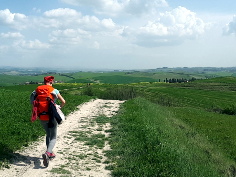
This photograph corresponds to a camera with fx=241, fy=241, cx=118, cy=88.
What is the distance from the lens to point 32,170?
8.04m

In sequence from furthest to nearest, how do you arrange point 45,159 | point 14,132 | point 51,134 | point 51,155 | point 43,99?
point 14,132, point 51,134, point 51,155, point 43,99, point 45,159

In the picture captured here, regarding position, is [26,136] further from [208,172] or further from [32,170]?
[208,172]

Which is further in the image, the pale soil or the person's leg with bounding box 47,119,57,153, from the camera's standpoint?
the person's leg with bounding box 47,119,57,153

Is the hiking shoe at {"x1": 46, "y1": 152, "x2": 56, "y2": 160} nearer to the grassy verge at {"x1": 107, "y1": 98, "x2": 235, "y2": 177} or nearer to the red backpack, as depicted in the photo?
the red backpack

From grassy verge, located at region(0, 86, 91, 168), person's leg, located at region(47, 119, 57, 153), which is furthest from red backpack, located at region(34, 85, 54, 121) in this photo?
grassy verge, located at region(0, 86, 91, 168)

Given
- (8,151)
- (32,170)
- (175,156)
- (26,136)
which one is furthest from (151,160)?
(26,136)

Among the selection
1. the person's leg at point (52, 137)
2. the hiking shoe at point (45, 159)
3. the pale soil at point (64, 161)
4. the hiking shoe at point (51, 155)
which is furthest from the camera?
→ the person's leg at point (52, 137)

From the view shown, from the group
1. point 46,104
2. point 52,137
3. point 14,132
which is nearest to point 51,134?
point 52,137

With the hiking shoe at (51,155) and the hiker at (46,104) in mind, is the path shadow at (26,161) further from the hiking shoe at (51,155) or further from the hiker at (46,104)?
the hiker at (46,104)

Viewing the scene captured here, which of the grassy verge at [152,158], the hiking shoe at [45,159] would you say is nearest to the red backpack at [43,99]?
the hiking shoe at [45,159]

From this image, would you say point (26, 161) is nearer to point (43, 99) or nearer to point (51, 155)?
point (51, 155)

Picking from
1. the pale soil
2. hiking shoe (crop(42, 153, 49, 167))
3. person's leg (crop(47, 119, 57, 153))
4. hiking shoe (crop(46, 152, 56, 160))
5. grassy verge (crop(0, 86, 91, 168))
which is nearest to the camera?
the pale soil

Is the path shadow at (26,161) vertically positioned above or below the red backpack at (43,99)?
below

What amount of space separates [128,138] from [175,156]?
3.33 m
